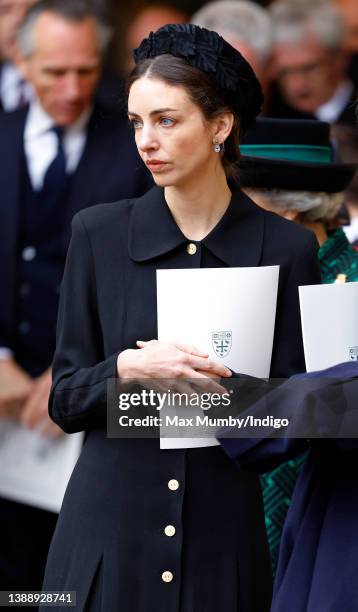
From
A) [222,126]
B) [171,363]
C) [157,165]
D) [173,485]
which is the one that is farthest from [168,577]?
[222,126]

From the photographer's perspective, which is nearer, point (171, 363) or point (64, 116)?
point (171, 363)

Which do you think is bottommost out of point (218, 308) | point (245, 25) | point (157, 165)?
point (218, 308)

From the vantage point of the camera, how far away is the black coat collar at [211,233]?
2740 millimetres

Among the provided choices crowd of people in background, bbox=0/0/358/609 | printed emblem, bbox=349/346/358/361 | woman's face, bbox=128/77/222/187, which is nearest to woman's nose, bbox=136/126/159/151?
woman's face, bbox=128/77/222/187

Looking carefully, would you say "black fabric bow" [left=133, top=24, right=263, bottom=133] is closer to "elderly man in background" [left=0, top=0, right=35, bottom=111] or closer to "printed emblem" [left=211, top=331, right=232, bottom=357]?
"printed emblem" [left=211, top=331, right=232, bottom=357]

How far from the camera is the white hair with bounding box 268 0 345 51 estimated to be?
4.95 metres

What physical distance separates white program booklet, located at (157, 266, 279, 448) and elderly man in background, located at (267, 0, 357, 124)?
249cm

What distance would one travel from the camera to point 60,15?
16.0ft

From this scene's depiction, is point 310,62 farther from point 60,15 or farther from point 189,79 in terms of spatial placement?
point 189,79

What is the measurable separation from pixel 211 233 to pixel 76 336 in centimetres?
38

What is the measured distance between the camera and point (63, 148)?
4.83 meters

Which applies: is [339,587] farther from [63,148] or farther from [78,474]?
[63,148]

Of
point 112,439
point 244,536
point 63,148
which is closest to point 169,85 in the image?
point 112,439

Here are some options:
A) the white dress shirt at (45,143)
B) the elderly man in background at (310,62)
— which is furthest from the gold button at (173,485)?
the elderly man in background at (310,62)
